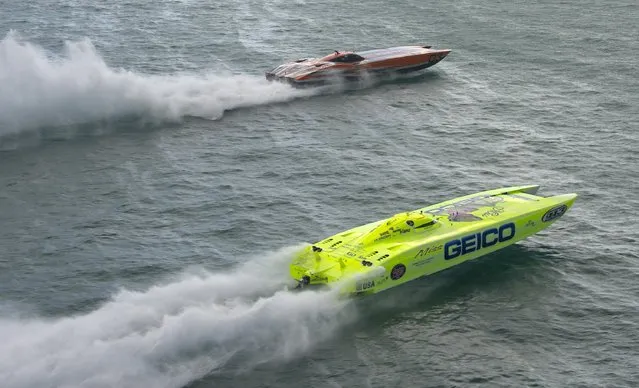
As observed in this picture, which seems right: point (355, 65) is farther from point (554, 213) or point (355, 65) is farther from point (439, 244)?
point (439, 244)

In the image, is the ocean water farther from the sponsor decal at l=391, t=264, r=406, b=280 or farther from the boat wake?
the sponsor decal at l=391, t=264, r=406, b=280

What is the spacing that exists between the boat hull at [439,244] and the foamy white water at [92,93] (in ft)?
84.6

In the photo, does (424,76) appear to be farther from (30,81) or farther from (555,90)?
(30,81)

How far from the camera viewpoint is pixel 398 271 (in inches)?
1615

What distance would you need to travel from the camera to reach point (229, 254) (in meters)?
46.2

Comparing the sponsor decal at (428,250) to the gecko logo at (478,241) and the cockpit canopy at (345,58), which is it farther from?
the cockpit canopy at (345,58)

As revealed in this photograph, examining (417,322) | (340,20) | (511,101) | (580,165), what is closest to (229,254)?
(417,322)

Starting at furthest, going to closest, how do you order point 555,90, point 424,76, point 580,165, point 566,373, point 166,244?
point 424,76, point 555,90, point 580,165, point 166,244, point 566,373

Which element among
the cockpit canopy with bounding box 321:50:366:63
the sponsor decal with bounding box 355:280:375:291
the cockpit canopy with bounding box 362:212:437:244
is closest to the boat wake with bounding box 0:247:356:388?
the sponsor decal with bounding box 355:280:375:291

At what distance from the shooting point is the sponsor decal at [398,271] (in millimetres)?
40875

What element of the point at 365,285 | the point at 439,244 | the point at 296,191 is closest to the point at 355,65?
the point at 296,191

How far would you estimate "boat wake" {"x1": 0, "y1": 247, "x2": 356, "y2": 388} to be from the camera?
1353 inches

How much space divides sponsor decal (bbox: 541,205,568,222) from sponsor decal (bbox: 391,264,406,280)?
343 inches

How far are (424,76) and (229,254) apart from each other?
34.1 metres
